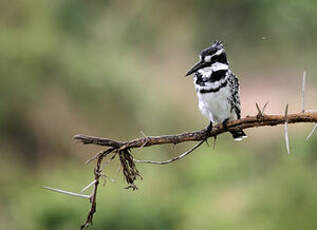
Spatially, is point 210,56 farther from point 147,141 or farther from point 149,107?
point 149,107

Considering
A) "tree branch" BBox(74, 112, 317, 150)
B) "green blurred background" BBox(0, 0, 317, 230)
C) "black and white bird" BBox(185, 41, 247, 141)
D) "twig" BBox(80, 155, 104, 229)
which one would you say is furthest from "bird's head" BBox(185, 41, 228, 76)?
"green blurred background" BBox(0, 0, 317, 230)

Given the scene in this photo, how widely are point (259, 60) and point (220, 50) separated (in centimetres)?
974

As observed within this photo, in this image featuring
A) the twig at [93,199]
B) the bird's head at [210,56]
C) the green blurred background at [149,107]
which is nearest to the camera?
the twig at [93,199]

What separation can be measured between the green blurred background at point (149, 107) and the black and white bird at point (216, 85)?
1.82 m

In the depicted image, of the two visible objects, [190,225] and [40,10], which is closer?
[190,225]

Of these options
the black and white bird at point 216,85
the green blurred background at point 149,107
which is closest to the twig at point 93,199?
the black and white bird at point 216,85

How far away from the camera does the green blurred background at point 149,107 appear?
8406 mm

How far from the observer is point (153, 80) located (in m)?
12.7

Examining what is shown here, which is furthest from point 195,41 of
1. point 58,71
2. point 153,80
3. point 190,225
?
point 190,225

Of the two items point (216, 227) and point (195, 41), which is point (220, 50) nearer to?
point (216, 227)

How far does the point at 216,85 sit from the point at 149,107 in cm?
671

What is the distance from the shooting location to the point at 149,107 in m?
12.0

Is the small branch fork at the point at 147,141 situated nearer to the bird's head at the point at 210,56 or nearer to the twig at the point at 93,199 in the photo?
the twig at the point at 93,199

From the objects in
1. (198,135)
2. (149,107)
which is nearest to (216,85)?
(198,135)
